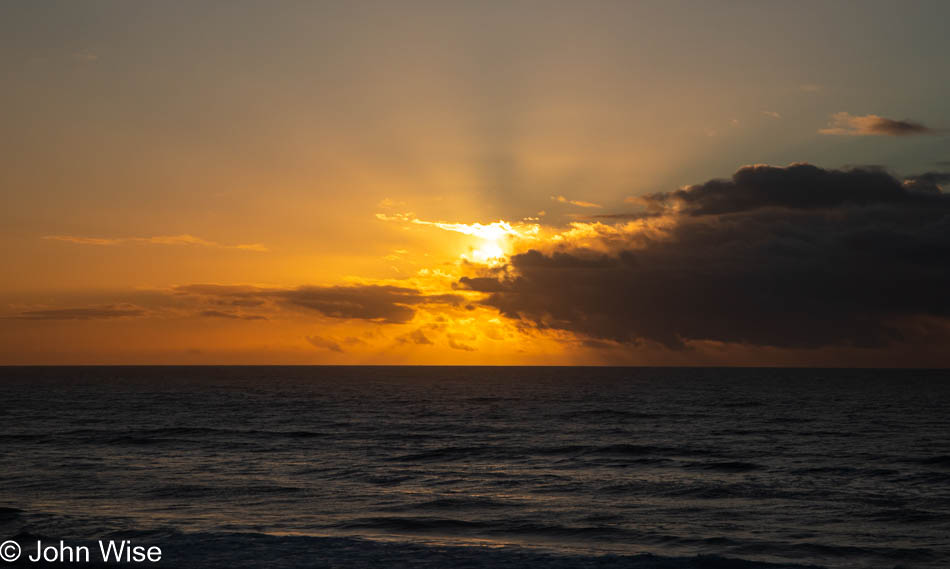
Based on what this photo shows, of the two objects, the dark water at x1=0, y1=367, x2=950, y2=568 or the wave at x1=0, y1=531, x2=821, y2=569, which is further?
the dark water at x1=0, y1=367, x2=950, y2=568

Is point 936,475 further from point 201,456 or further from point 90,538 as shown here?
point 201,456

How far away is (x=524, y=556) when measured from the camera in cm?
2056

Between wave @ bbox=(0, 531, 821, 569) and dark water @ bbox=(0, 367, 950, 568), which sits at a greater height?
wave @ bbox=(0, 531, 821, 569)

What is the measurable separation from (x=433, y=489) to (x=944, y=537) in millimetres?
20121

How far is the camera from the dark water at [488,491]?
2197 cm

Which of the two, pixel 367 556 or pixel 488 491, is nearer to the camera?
pixel 367 556

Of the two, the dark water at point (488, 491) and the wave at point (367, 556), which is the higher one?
the wave at point (367, 556)

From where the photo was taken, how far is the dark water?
865 inches

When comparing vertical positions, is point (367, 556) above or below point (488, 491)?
above

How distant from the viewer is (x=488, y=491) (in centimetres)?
3212

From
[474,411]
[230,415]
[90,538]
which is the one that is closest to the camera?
[90,538]

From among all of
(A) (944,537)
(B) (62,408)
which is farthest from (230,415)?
(A) (944,537)

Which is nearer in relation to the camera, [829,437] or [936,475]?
[936,475]

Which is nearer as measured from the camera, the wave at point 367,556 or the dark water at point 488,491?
the wave at point 367,556
